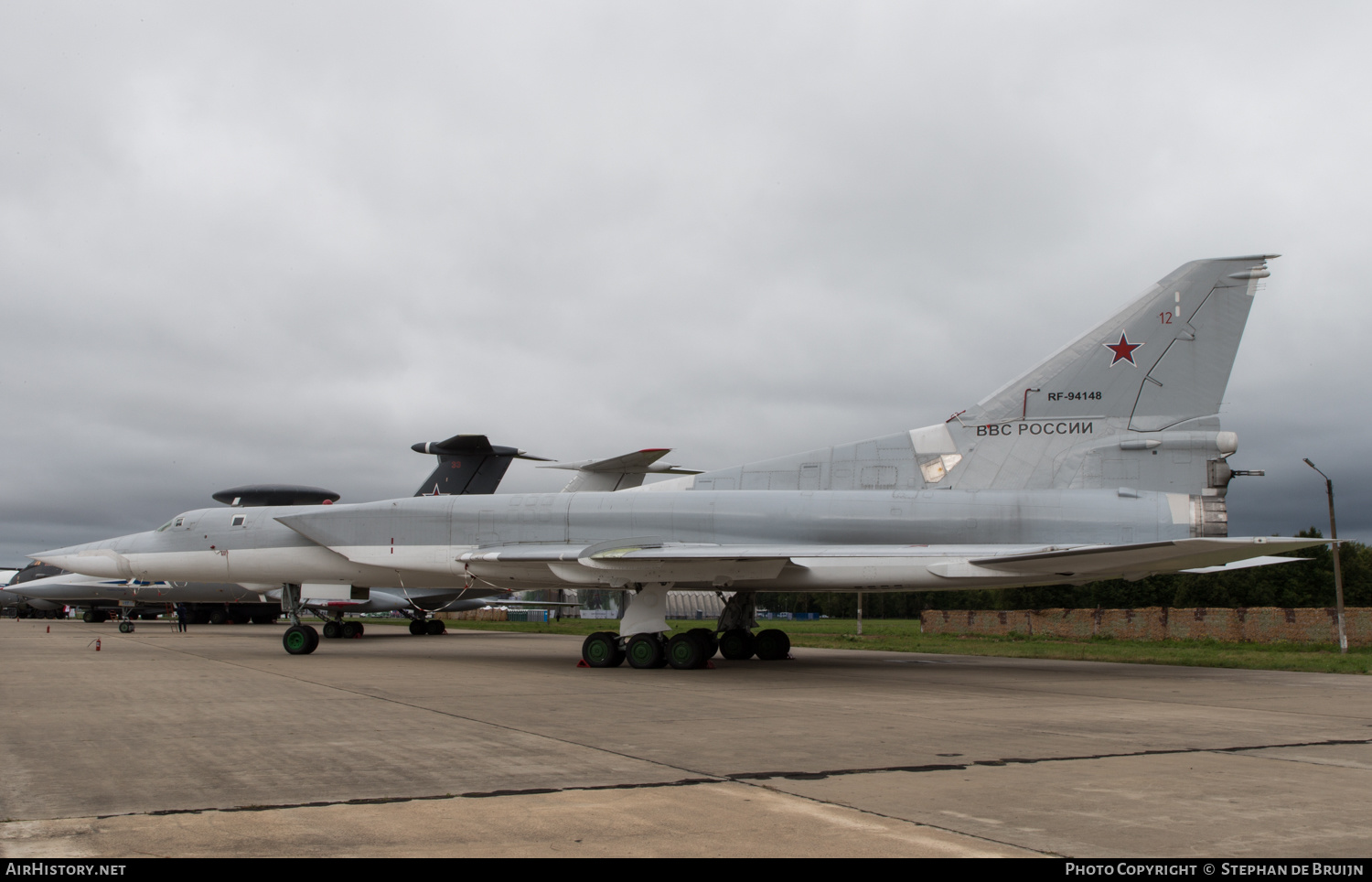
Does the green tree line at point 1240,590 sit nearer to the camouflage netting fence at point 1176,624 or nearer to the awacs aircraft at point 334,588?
the camouflage netting fence at point 1176,624

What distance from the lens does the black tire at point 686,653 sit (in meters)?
14.9

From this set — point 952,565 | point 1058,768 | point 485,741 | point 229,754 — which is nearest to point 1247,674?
point 952,565

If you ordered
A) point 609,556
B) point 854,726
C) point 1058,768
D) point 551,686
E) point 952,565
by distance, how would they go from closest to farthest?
point 1058,768 → point 854,726 → point 551,686 → point 952,565 → point 609,556

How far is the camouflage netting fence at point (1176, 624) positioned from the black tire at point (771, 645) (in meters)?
19.0

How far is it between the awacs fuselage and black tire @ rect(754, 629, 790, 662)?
2.63m

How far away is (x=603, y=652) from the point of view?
15477 millimetres

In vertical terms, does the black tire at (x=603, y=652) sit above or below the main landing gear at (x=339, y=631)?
above

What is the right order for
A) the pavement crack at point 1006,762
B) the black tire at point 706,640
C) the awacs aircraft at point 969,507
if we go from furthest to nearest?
the black tire at point 706,640 → the awacs aircraft at point 969,507 → the pavement crack at point 1006,762

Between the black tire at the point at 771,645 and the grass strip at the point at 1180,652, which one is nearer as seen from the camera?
the grass strip at the point at 1180,652

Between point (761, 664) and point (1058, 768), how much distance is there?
431 inches

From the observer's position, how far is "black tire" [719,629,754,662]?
18016 millimetres

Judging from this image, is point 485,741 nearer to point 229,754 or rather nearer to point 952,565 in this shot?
point 229,754

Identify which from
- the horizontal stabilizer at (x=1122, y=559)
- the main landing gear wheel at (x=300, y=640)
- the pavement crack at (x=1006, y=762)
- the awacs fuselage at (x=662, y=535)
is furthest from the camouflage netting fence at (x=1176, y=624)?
the main landing gear wheel at (x=300, y=640)

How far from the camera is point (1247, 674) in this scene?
1552cm
